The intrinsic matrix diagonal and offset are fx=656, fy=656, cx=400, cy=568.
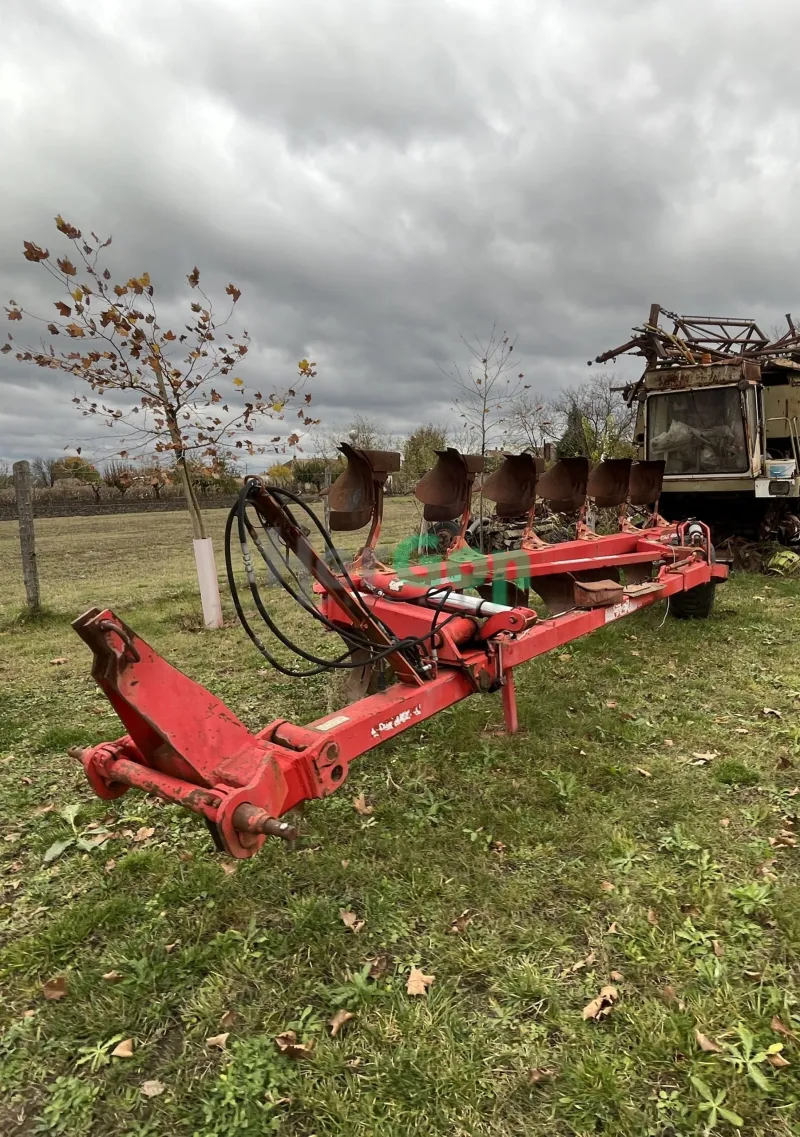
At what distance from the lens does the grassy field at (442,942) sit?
201 cm

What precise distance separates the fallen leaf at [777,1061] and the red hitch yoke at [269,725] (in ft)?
5.38

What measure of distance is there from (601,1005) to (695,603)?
5.40 meters

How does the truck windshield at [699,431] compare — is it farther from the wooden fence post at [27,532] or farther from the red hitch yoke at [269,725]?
the wooden fence post at [27,532]

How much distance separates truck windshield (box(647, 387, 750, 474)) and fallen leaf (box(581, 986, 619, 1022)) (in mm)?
8225

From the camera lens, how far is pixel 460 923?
2701 mm

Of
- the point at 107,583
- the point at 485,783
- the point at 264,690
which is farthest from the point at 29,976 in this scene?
the point at 107,583

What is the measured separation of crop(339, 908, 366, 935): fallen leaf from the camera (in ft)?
8.84

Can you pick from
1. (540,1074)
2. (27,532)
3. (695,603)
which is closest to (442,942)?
(540,1074)

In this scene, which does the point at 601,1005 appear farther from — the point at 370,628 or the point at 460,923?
the point at 370,628

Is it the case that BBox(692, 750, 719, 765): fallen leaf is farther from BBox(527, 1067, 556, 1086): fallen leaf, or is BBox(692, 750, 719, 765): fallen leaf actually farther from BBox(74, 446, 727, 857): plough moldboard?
BBox(527, 1067, 556, 1086): fallen leaf

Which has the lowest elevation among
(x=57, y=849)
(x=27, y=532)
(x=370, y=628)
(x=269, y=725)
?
(x=57, y=849)

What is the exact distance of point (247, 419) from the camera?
7.09 m

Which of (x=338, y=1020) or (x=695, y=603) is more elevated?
(x=695, y=603)

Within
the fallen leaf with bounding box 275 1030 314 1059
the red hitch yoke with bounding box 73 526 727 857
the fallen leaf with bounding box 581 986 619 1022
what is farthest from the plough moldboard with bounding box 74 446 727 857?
the fallen leaf with bounding box 581 986 619 1022
